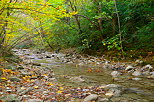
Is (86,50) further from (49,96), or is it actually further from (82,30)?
(49,96)

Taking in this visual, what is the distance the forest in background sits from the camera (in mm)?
4027

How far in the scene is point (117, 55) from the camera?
8.43 metres

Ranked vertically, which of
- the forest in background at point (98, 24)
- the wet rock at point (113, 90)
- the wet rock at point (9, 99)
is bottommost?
the wet rock at point (113, 90)

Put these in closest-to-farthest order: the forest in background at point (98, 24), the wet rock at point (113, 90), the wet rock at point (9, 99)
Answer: the wet rock at point (9, 99)
the wet rock at point (113, 90)
the forest in background at point (98, 24)

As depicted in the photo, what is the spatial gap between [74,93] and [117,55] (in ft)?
19.9

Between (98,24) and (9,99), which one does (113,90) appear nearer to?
(9,99)

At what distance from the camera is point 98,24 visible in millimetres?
10234

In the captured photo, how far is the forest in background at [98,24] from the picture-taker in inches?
159

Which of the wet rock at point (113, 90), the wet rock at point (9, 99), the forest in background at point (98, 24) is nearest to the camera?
the wet rock at point (9, 99)

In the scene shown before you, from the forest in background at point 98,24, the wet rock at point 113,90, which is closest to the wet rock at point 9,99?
the wet rock at point 113,90

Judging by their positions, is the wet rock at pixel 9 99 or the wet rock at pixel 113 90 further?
the wet rock at pixel 113 90

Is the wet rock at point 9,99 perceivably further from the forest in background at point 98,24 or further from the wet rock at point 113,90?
the forest in background at point 98,24

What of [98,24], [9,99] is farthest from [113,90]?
[98,24]

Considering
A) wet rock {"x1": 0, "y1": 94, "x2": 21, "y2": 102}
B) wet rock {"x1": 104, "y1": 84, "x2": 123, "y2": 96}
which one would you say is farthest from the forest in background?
wet rock {"x1": 104, "y1": 84, "x2": 123, "y2": 96}
